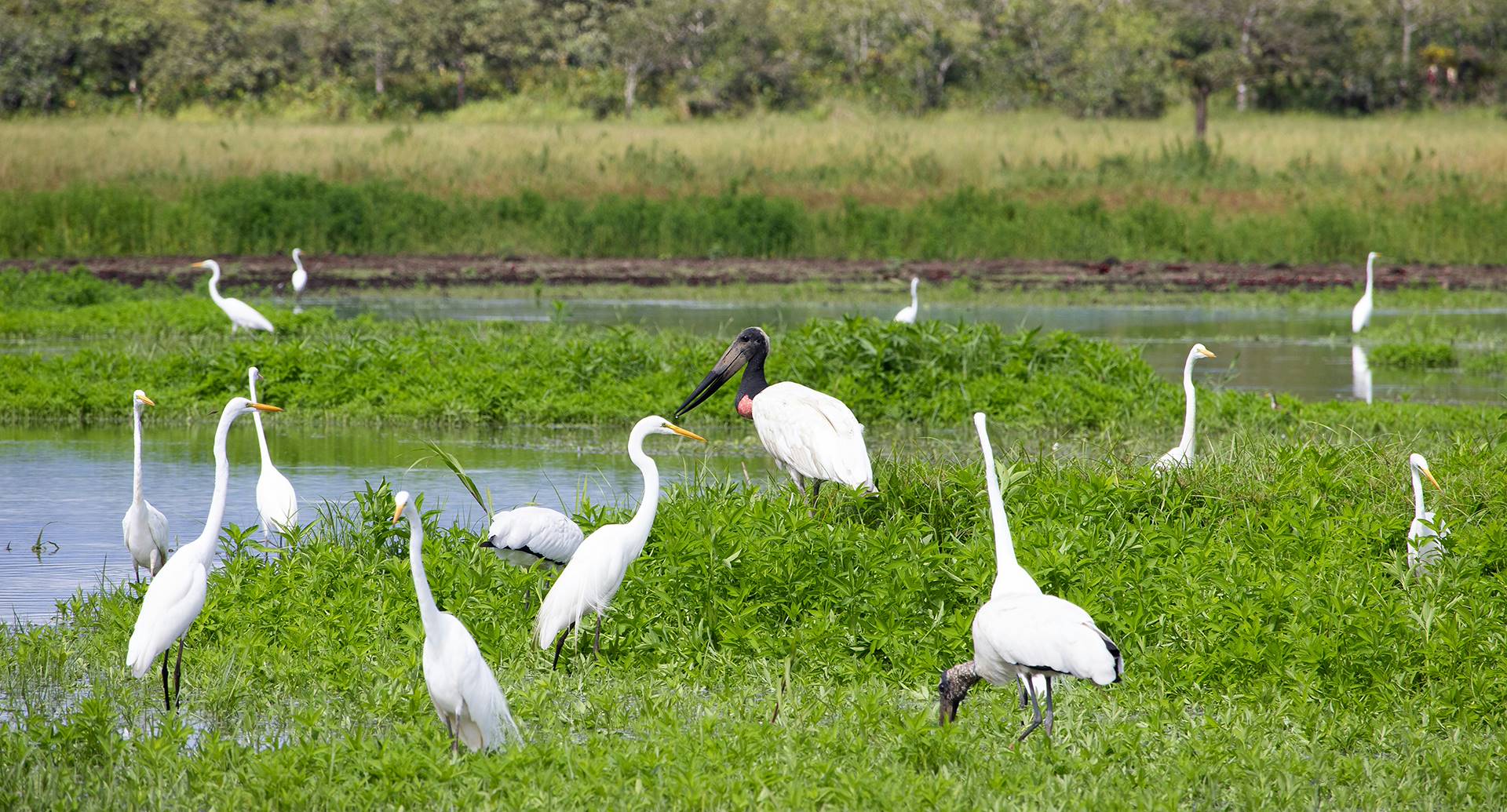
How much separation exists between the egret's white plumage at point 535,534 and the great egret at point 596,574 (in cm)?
67

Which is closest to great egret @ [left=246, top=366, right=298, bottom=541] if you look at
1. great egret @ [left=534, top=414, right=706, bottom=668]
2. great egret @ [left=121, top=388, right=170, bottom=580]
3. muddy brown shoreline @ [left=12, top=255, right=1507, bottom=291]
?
great egret @ [left=121, top=388, right=170, bottom=580]

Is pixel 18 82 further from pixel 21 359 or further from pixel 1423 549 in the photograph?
pixel 1423 549

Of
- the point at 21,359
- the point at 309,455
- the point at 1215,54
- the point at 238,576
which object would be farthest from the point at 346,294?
the point at 1215,54

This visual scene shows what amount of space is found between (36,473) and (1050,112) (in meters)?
38.4

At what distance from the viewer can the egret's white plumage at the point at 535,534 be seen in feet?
21.7

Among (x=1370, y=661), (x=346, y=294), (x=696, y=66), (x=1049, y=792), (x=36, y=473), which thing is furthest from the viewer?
(x=696, y=66)

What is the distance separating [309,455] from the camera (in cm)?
1099

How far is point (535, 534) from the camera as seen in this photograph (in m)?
6.63

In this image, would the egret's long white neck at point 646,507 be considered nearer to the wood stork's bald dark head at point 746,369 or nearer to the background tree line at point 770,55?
the wood stork's bald dark head at point 746,369

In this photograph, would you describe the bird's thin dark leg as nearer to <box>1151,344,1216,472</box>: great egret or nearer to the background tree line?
<box>1151,344,1216,472</box>: great egret

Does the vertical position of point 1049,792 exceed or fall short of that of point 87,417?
it exceeds it

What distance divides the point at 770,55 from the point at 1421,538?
141 ft

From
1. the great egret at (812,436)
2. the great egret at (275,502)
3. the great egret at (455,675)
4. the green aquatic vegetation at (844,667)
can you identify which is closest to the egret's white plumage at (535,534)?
the green aquatic vegetation at (844,667)

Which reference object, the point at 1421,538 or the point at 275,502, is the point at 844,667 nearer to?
the point at 1421,538
